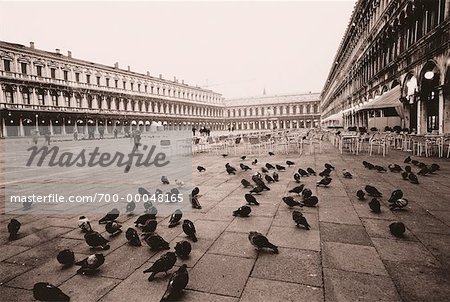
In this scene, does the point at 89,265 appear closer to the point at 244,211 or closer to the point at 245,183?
the point at 244,211

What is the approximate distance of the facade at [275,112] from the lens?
82188mm

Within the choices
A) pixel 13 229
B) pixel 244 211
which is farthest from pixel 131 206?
pixel 244 211

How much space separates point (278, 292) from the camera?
2.44 m

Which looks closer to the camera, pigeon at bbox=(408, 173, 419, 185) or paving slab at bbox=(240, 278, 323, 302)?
paving slab at bbox=(240, 278, 323, 302)

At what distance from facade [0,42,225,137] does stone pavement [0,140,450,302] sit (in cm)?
2947

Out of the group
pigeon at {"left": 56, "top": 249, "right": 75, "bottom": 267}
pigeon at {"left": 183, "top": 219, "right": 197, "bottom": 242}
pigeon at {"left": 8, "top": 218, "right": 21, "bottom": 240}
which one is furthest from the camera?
pigeon at {"left": 8, "top": 218, "right": 21, "bottom": 240}

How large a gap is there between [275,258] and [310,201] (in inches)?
73.5

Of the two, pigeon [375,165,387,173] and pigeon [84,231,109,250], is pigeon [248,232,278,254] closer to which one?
pigeon [84,231,109,250]

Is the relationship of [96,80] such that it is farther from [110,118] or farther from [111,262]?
[111,262]

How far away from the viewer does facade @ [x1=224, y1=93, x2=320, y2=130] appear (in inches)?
3236

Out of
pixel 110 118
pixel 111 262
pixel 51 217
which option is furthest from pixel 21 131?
pixel 111 262

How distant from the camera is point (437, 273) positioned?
2.63 meters

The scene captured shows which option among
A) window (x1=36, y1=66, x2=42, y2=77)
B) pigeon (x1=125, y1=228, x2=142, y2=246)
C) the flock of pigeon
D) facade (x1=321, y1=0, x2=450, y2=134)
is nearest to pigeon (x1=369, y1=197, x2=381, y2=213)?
the flock of pigeon

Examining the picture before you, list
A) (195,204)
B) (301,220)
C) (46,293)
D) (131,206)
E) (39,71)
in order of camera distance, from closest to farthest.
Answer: (46,293)
(301,220)
(131,206)
(195,204)
(39,71)
